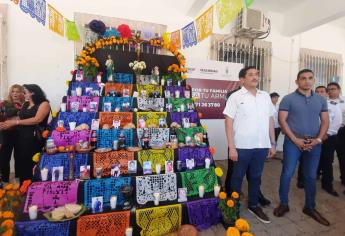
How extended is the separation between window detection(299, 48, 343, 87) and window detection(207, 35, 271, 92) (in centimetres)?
94

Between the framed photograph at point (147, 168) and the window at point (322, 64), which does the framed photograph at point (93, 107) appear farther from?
the window at point (322, 64)

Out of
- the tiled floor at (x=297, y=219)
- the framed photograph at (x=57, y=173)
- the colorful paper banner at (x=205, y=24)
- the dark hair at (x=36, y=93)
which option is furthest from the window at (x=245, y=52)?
the framed photograph at (x=57, y=173)

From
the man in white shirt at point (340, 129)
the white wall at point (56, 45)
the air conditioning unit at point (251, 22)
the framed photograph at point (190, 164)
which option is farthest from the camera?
the air conditioning unit at point (251, 22)

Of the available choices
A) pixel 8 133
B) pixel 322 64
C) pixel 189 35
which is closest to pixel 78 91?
pixel 8 133

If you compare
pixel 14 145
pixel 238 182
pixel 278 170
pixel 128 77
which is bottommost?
pixel 278 170

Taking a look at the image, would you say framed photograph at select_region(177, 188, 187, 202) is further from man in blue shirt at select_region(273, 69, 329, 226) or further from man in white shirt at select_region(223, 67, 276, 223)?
man in blue shirt at select_region(273, 69, 329, 226)

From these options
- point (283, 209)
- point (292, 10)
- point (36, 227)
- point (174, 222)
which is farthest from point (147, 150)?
point (292, 10)

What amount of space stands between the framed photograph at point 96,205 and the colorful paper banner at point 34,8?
2.08 metres

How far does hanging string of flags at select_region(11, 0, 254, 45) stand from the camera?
2.21 m

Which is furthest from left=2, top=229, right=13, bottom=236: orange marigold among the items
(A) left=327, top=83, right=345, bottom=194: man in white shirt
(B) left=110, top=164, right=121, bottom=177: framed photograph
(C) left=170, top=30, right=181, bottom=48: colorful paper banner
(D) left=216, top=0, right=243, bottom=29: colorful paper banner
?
(A) left=327, top=83, right=345, bottom=194: man in white shirt

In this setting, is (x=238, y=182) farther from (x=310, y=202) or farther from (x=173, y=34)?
(x=173, y=34)

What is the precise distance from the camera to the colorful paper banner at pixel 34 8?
227 cm

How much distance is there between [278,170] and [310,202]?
1.63 m

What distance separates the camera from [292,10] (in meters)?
4.60
